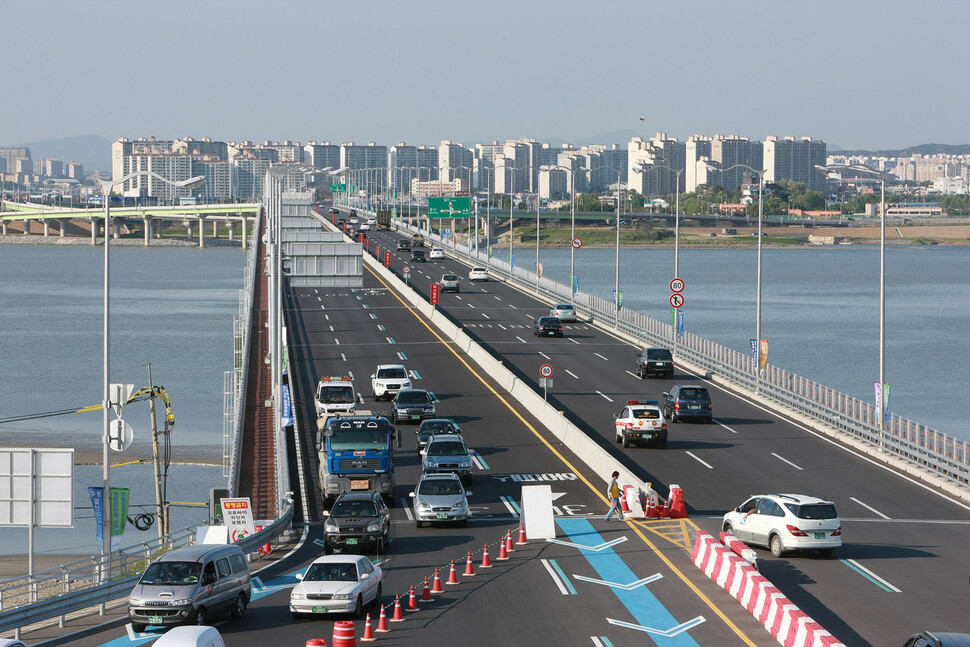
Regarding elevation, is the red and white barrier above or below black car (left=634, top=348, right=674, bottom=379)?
below

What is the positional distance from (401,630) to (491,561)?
21.6ft

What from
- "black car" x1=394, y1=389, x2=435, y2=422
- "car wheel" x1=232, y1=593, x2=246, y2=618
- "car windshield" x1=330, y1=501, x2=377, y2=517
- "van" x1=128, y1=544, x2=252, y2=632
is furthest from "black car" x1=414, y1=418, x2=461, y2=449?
"van" x1=128, y1=544, x2=252, y2=632

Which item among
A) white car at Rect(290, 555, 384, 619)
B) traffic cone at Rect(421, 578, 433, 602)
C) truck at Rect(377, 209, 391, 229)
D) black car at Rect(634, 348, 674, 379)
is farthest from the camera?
truck at Rect(377, 209, 391, 229)

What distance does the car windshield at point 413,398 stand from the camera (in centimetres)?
4719

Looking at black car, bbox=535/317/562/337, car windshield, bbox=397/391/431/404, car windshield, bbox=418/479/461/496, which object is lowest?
car windshield, bbox=418/479/461/496

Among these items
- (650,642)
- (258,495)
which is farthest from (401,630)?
(258,495)

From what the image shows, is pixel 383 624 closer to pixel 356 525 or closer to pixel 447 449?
pixel 356 525

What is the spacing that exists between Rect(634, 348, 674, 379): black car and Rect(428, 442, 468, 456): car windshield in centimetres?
2192

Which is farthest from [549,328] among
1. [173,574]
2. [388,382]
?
[173,574]

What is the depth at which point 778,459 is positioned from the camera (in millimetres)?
40281

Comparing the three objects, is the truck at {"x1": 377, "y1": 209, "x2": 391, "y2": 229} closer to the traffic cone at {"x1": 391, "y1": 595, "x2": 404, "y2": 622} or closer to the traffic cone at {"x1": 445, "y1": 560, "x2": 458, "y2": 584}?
the traffic cone at {"x1": 445, "y1": 560, "x2": 458, "y2": 584}

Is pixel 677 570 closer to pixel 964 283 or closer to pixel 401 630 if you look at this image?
pixel 401 630

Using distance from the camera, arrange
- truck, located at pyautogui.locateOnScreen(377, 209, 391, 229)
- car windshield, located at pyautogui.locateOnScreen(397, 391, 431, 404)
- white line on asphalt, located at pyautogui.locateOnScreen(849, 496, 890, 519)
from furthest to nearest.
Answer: truck, located at pyautogui.locateOnScreen(377, 209, 391, 229) < car windshield, located at pyautogui.locateOnScreen(397, 391, 431, 404) < white line on asphalt, located at pyautogui.locateOnScreen(849, 496, 890, 519)

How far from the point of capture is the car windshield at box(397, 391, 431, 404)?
47188 millimetres
